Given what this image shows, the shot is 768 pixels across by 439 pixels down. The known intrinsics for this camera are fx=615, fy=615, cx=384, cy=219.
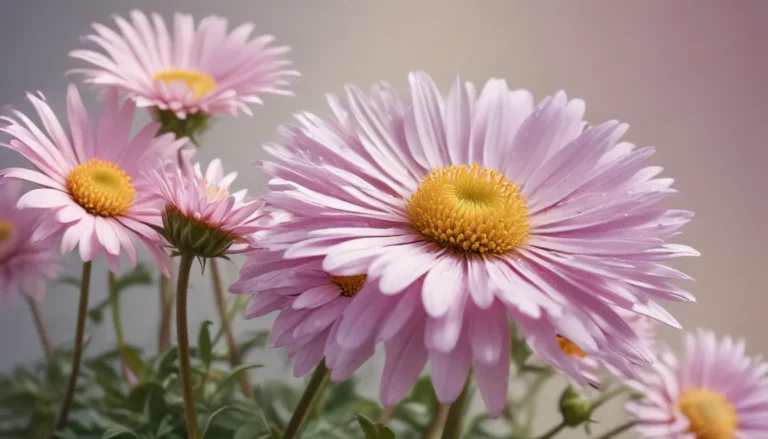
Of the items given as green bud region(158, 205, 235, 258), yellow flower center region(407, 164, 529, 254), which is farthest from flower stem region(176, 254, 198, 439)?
yellow flower center region(407, 164, 529, 254)

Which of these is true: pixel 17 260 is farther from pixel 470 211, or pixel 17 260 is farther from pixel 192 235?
pixel 470 211

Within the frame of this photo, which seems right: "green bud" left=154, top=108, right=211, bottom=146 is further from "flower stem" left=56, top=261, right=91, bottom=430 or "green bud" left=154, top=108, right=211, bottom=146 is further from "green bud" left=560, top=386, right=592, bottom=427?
"green bud" left=560, top=386, right=592, bottom=427

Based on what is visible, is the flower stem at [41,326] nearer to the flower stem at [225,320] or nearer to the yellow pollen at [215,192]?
the flower stem at [225,320]

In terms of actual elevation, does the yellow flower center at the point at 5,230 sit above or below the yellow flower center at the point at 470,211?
below

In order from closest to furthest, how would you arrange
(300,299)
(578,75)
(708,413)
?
(300,299), (708,413), (578,75)

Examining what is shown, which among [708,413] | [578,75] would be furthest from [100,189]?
[578,75]

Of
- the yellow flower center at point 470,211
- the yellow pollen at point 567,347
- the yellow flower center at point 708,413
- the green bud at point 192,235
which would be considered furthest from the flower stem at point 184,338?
the yellow flower center at point 708,413
